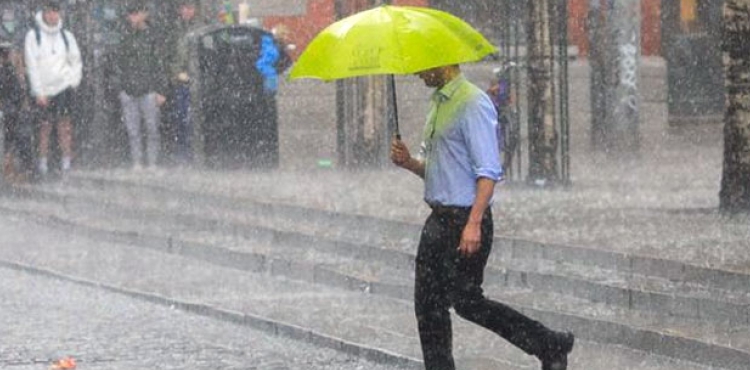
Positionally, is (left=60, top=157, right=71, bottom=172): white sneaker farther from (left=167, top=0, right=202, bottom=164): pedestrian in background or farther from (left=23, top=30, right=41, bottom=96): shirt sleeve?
(left=167, top=0, right=202, bottom=164): pedestrian in background

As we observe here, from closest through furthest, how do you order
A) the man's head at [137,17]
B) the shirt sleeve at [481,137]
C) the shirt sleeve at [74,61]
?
the shirt sleeve at [481,137] < the shirt sleeve at [74,61] < the man's head at [137,17]

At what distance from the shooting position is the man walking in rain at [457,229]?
9.51 metres

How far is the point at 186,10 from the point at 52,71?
2.77 m

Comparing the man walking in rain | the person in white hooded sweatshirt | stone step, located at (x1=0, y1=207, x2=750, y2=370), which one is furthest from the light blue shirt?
the person in white hooded sweatshirt

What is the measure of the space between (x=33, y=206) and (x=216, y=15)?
18.9 feet

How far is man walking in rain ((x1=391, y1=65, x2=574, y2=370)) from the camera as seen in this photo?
9508 mm

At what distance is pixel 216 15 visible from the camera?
83.6 ft

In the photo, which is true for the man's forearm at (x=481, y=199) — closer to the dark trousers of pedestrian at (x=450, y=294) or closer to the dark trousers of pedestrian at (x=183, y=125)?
the dark trousers of pedestrian at (x=450, y=294)

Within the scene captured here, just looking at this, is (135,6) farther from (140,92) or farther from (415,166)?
(415,166)

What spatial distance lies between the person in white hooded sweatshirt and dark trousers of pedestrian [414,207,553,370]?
42.4 feet

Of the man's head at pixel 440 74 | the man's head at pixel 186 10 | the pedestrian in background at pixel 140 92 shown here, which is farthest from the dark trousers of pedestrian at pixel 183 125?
the man's head at pixel 440 74

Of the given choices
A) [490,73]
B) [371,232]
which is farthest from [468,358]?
[490,73]

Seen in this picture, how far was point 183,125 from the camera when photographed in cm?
2408

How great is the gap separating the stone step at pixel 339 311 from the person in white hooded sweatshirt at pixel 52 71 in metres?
4.63
